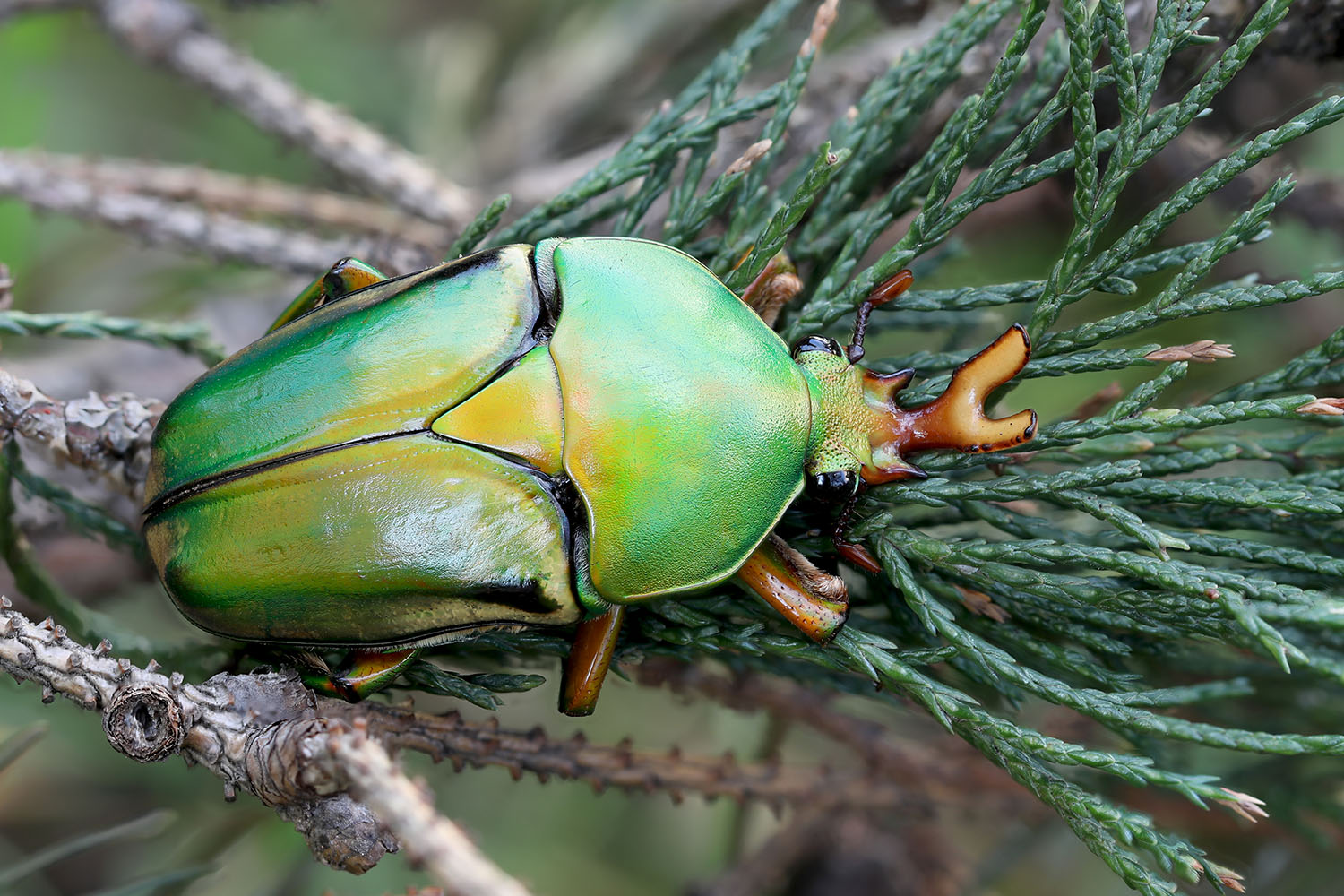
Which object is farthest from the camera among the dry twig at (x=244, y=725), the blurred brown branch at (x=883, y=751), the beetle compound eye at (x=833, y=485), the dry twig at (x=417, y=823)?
the blurred brown branch at (x=883, y=751)

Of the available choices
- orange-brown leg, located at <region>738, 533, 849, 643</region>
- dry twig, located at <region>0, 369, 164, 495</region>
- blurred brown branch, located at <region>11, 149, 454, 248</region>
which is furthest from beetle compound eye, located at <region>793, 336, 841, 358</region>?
dry twig, located at <region>0, 369, 164, 495</region>

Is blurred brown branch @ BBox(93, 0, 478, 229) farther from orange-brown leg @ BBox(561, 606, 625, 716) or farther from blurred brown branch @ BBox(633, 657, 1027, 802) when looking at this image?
blurred brown branch @ BBox(633, 657, 1027, 802)

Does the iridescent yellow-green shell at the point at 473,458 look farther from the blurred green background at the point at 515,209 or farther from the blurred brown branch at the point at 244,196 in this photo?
the blurred brown branch at the point at 244,196

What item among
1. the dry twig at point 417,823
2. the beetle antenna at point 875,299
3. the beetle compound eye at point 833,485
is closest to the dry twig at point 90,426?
the dry twig at point 417,823

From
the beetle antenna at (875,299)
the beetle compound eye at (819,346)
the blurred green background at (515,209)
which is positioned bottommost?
the blurred green background at (515,209)

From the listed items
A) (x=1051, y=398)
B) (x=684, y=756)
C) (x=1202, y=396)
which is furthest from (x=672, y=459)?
(x=1051, y=398)

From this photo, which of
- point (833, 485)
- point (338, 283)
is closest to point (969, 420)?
point (833, 485)

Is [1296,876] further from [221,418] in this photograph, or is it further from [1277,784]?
[221,418]
